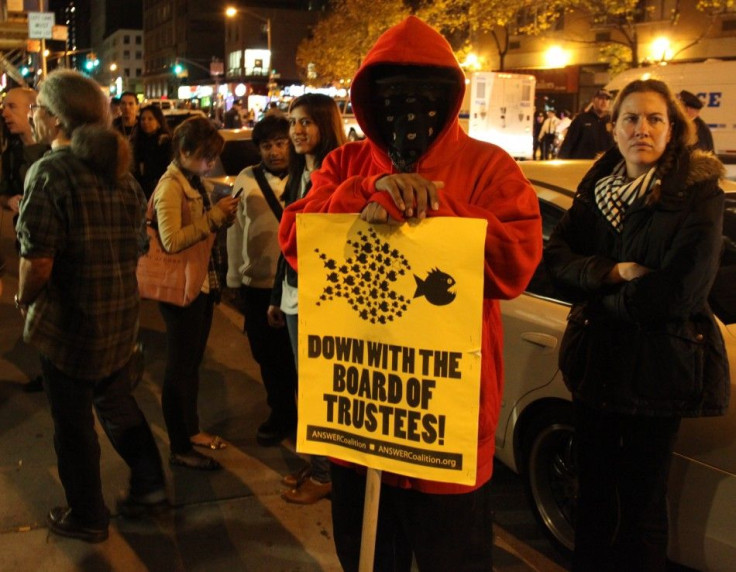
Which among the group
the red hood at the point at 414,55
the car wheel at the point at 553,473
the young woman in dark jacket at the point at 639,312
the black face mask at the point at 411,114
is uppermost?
the red hood at the point at 414,55

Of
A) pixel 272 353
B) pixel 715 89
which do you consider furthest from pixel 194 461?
pixel 715 89

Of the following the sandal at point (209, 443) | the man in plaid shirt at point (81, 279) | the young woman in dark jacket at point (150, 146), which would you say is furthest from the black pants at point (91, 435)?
the young woman in dark jacket at point (150, 146)

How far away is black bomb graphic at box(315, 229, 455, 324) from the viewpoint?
1938mm

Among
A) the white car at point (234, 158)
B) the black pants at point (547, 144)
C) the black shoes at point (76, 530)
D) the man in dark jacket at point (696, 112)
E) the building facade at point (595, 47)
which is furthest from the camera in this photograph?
the building facade at point (595, 47)

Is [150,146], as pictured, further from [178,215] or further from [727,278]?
[727,278]

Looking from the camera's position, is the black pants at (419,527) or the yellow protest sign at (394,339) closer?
the yellow protest sign at (394,339)

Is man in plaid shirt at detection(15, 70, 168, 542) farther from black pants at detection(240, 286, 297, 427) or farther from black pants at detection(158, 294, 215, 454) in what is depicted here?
black pants at detection(240, 286, 297, 427)

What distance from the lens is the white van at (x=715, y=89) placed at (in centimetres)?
1769

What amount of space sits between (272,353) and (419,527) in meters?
2.52

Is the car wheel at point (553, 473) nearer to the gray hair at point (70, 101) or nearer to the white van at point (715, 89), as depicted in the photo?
the gray hair at point (70, 101)

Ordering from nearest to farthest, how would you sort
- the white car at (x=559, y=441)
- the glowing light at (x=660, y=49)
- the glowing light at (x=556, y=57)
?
1. the white car at (x=559, y=441)
2. the glowing light at (x=660, y=49)
3. the glowing light at (x=556, y=57)

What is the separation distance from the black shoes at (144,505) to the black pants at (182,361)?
22.5 inches

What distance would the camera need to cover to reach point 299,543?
359 centimetres

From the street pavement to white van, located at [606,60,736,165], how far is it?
15231 millimetres
